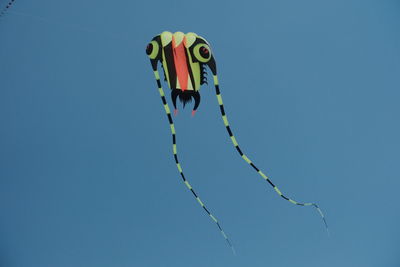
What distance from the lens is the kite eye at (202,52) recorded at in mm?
1049

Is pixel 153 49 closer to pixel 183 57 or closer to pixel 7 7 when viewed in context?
pixel 183 57

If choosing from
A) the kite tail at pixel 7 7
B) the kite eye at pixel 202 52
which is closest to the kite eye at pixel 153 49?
the kite eye at pixel 202 52

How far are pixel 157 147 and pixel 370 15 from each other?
1.24 m

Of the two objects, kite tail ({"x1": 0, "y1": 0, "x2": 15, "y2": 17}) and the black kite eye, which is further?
kite tail ({"x1": 0, "y1": 0, "x2": 15, "y2": 17})

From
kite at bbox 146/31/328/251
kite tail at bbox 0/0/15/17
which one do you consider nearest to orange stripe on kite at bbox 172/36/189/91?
kite at bbox 146/31/328/251

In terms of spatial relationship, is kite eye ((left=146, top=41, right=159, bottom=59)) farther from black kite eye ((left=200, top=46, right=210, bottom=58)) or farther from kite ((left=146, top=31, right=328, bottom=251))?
black kite eye ((left=200, top=46, right=210, bottom=58))

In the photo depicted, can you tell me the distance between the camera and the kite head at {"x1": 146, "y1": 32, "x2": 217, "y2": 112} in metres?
1.05

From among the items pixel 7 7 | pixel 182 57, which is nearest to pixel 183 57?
pixel 182 57

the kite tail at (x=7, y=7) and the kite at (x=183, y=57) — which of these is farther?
the kite tail at (x=7, y=7)

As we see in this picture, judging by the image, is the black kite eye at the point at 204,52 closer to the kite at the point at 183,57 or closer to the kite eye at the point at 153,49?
the kite at the point at 183,57

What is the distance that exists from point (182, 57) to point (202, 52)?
72mm

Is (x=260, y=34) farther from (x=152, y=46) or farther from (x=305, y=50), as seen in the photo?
(x=152, y=46)

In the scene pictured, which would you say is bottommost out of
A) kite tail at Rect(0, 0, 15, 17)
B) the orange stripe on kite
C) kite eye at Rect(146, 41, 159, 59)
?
the orange stripe on kite

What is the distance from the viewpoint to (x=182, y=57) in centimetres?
108
